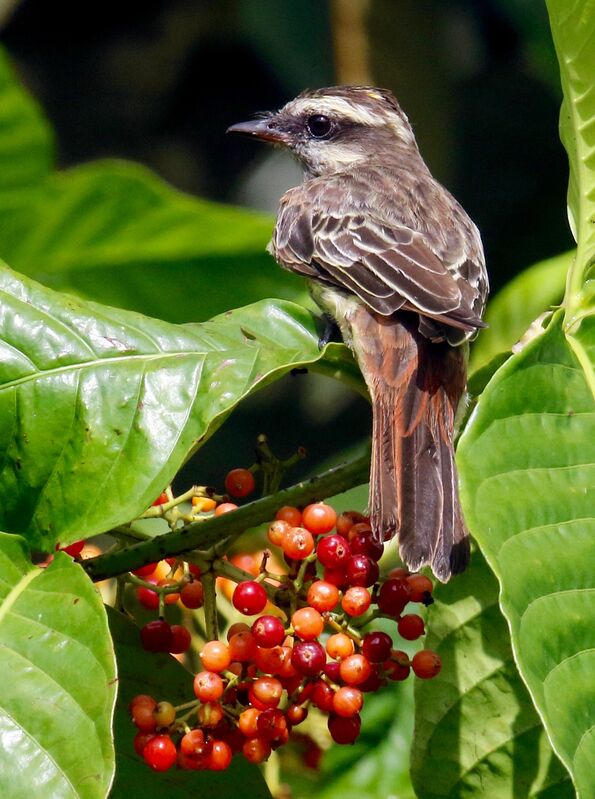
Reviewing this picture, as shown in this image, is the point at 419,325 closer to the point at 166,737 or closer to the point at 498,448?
the point at 498,448

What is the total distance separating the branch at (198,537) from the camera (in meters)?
2.34

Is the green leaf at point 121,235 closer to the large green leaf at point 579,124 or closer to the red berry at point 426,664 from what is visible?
the large green leaf at point 579,124

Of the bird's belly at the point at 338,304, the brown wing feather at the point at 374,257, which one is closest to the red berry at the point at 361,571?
the brown wing feather at the point at 374,257

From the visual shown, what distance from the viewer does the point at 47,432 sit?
7.52 ft

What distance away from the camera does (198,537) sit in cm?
236

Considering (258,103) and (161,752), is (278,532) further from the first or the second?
(258,103)

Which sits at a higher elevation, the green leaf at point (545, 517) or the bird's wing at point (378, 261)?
the green leaf at point (545, 517)

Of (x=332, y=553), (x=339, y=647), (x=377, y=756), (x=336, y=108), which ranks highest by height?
(x=332, y=553)

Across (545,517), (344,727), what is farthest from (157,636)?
(545,517)

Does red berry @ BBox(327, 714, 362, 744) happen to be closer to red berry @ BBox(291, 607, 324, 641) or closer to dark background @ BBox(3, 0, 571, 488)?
red berry @ BBox(291, 607, 324, 641)

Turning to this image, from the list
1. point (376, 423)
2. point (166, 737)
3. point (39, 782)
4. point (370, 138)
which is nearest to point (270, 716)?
point (166, 737)

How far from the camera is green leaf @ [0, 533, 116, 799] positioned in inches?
77.7

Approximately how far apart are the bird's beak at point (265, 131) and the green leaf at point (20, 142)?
1236 mm

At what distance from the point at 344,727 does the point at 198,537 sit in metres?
0.49
